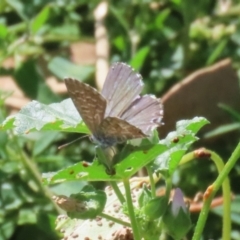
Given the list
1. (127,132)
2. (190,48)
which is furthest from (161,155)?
(190,48)

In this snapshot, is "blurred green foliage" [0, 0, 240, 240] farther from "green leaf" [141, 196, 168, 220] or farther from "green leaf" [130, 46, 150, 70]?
"green leaf" [141, 196, 168, 220]

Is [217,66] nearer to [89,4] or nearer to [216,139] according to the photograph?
[216,139]

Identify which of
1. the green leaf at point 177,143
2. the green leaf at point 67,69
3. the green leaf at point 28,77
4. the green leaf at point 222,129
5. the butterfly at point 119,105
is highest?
the butterfly at point 119,105

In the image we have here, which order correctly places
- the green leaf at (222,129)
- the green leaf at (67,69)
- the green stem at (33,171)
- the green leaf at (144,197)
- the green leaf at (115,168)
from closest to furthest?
the green leaf at (115,168) < the green leaf at (144,197) < the green stem at (33,171) < the green leaf at (222,129) < the green leaf at (67,69)

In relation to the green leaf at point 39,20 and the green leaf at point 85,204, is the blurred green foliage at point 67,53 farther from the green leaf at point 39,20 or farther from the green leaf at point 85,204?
the green leaf at point 85,204

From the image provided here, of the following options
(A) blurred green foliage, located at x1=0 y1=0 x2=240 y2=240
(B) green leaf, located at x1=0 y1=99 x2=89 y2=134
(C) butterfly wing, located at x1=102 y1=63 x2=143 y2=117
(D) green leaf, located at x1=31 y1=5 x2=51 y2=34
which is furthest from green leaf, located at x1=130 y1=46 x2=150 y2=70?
(C) butterfly wing, located at x1=102 y1=63 x2=143 y2=117

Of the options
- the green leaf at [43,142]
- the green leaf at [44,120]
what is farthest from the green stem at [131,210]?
the green leaf at [43,142]
